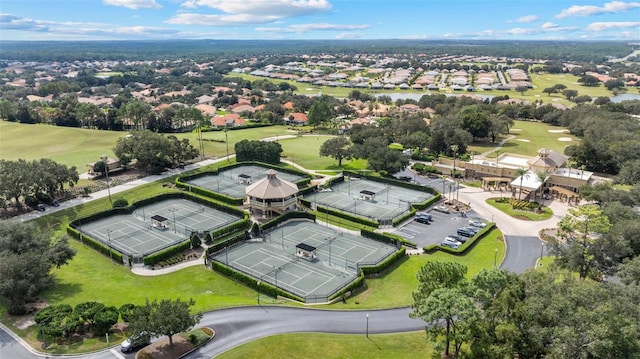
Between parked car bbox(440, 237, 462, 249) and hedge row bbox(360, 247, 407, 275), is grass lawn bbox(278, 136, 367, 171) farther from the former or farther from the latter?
hedge row bbox(360, 247, 407, 275)

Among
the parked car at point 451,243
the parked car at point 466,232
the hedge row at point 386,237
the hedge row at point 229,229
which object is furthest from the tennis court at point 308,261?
the parked car at point 466,232

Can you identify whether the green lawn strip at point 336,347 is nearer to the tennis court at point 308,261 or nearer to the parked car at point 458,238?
the tennis court at point 308,261

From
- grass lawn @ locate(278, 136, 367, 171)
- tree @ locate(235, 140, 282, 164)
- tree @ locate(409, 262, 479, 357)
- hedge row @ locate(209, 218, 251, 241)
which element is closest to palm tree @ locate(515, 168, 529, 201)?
grass lawn @ locate(278, 136, 367, 171)

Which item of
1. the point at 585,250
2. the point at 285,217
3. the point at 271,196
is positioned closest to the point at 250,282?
the point at 285,217

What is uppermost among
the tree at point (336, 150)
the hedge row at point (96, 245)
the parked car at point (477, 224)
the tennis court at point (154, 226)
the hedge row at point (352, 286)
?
the tree at point (336, 150)

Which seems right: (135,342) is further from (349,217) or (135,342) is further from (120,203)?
(120,203)
